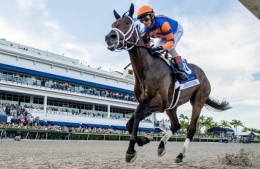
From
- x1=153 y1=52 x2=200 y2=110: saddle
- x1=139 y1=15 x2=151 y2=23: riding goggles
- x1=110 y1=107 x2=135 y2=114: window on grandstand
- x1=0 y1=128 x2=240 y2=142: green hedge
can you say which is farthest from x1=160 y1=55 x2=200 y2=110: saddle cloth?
x1=110 y1=107 x2=135 y2=114: window on grandstand

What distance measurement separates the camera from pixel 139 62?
5133 mm

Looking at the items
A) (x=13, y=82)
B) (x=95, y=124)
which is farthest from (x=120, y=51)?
(x=95, y=124)

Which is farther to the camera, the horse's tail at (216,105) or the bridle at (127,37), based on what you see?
the horse's tail at (216,105)

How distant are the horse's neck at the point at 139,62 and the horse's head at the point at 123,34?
154 mm

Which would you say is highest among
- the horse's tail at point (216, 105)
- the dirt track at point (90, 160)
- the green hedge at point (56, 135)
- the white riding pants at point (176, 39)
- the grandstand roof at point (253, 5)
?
the grandstand roof at point (253, 5)

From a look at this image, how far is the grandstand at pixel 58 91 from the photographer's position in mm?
36031

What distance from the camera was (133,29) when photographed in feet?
16.6

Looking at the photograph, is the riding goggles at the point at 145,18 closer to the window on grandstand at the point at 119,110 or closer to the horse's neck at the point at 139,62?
the horse's neck at the point at 139,62

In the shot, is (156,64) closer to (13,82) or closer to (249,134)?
(13,82)

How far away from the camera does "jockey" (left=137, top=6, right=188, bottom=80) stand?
5.35m

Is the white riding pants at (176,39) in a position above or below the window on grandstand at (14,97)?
below

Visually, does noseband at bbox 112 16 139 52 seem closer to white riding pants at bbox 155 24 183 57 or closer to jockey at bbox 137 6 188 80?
jockey at bbox 137 6 188 80

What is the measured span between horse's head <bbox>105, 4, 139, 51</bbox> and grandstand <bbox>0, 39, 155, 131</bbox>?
84.5 feet

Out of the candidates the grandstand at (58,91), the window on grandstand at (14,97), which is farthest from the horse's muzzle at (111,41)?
the window on grandstand at (14,97)
